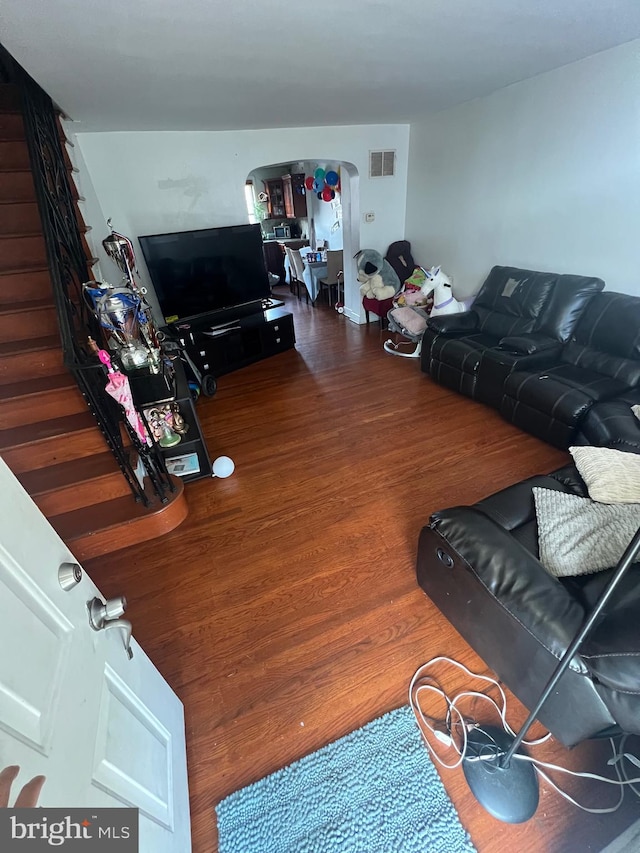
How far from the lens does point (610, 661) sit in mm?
869

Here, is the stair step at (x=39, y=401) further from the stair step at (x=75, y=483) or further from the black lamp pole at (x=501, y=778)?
the black lamp pole at (x=501, y=778)

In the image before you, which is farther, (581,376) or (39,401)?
(581,376)

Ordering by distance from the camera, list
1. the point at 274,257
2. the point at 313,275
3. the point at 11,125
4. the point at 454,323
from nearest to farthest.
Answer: the point at 11,125, the point at 454,323, the point at 313,275, the point at 274,257

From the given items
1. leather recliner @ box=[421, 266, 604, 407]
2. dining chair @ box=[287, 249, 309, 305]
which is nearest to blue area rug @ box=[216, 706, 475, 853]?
leather recliner @ box=[421, 266, 604, 407]

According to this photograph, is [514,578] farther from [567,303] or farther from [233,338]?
[233,338]

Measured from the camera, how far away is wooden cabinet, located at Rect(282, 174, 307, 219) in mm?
7340

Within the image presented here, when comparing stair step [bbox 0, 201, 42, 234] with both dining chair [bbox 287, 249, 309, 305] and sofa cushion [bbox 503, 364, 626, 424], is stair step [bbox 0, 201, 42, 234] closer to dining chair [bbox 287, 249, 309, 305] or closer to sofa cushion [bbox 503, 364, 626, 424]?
sofa cushion [bbox 503, 364, 626, 424]

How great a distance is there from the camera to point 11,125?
8.31ft

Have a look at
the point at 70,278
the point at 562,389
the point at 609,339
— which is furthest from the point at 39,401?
the point at 609,339

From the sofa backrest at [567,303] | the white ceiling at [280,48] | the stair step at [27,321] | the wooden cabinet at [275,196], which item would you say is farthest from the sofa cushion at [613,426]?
the wooden cabinet at [275,196]

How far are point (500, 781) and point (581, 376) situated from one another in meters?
2.39

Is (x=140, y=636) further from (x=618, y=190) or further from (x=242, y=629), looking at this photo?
(x=618, y=190)

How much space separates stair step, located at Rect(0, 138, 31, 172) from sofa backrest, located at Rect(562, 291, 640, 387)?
13.2 ft

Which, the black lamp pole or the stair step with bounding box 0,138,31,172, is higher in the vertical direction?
the stair step with bounding box 0,138,31,172
